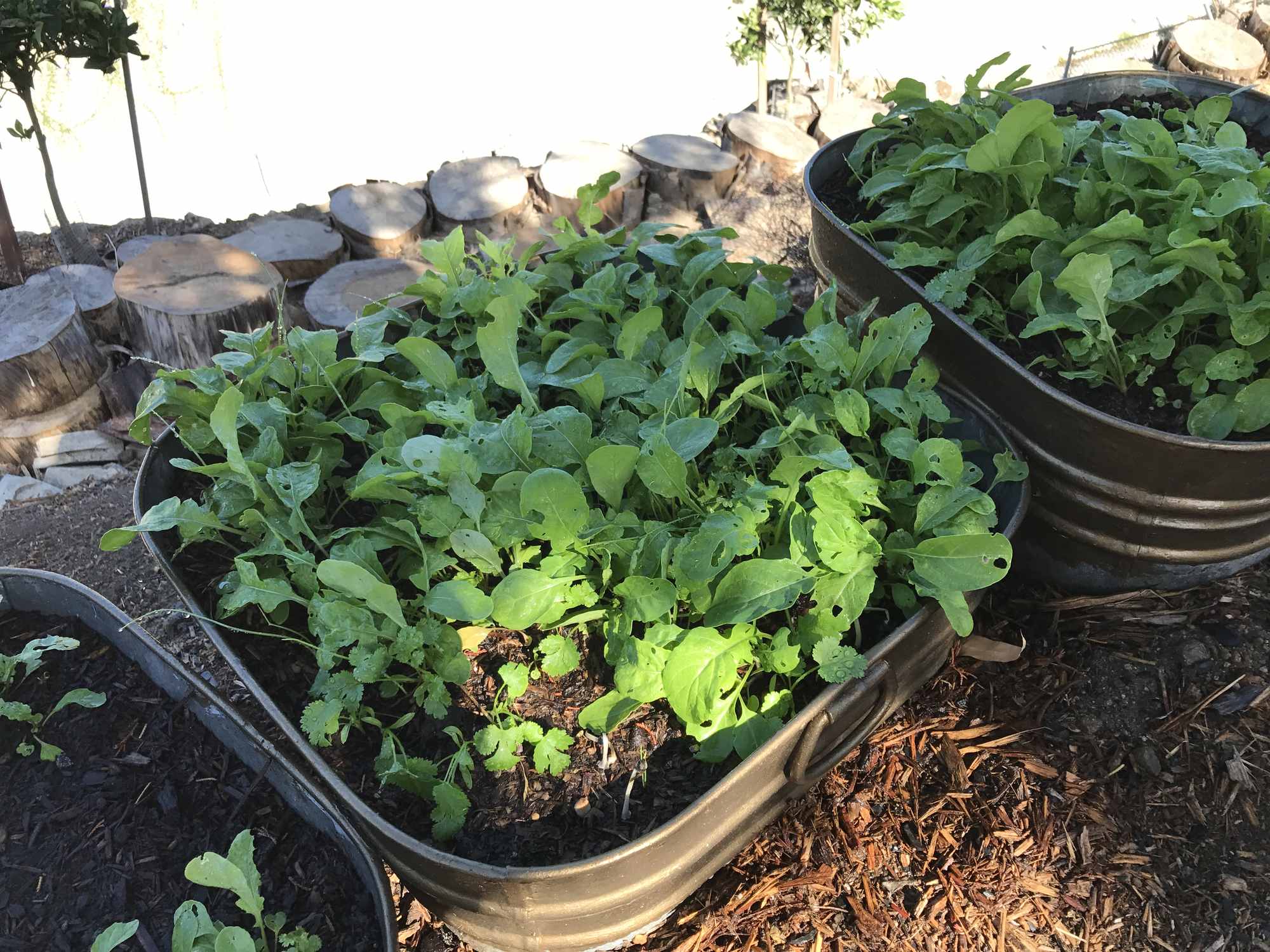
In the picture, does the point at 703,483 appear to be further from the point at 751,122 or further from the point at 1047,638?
the point at 751,122

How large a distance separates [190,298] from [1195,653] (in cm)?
278

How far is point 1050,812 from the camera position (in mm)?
1688

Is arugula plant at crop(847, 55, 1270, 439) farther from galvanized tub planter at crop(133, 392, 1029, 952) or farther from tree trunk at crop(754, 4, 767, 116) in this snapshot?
tree trunk at crop(754, 4, 767, 116)

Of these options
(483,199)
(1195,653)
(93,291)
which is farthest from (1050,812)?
(93,291)

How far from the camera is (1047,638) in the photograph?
76.1 inches

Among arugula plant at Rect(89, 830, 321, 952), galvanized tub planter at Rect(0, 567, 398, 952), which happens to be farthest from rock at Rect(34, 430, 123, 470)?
arugula plant at Rect(89, 830, 321, 952)

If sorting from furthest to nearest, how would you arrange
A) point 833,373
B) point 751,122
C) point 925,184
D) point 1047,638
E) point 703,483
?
point 751,122, point 925,184, point 1047,638, point 833,373, point 703,483

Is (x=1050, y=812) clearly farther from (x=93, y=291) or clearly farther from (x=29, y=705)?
(x=93, y=291)

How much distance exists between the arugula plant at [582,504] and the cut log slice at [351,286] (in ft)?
3.80

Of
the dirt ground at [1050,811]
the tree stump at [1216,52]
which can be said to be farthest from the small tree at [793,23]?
the dirt ground at [1050,811]

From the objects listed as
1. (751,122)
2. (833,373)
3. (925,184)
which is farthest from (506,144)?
(833,373)

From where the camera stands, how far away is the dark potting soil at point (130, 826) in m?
1.36

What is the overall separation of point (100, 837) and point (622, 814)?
0.83 metres

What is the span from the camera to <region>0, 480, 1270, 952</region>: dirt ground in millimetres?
1548
